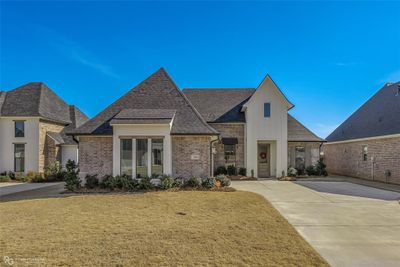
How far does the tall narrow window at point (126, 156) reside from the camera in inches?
492

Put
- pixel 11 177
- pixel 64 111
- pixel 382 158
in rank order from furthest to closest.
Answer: pixel 64 111
pixel 11 177
pixel 382 158

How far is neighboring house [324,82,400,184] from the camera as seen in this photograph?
1584 centimetres

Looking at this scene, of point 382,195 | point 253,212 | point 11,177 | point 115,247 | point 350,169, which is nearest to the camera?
point 115,247

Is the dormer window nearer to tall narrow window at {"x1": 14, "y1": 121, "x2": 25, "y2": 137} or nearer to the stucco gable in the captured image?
the stucco gable

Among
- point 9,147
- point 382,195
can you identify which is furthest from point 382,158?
point 9,147

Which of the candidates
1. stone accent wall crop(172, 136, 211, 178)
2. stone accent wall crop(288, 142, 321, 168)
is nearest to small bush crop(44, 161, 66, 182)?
stone accent wall crop(172, 136, 211, 178)

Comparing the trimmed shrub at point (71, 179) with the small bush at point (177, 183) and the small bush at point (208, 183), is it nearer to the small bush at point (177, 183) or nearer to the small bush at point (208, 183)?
the small bush at point (177, 183)

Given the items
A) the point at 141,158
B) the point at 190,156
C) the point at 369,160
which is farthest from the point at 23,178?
the point at 369,160

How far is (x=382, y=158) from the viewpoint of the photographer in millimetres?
16594

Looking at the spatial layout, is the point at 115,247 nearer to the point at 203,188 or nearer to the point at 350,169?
the point at 203,188

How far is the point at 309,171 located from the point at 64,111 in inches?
956

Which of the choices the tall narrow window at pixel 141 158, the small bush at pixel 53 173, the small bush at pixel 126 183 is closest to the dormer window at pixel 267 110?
the tall narrow window at pixel 141 158

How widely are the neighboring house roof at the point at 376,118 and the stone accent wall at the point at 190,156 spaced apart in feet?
43.2

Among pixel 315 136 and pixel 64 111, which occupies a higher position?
pixel 64 111
